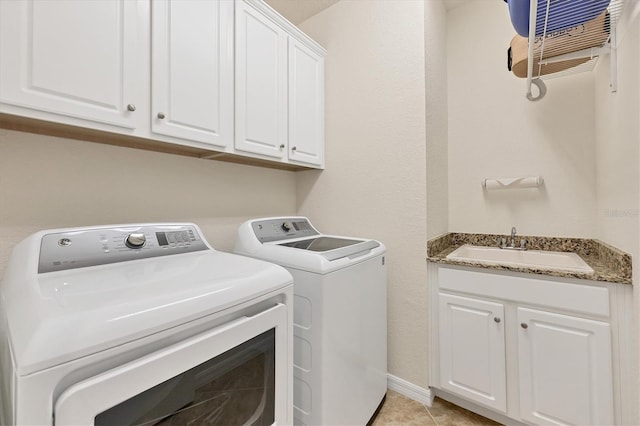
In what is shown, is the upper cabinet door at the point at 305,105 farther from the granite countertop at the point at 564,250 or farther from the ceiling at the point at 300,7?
the granite countertop at the point at 564,250

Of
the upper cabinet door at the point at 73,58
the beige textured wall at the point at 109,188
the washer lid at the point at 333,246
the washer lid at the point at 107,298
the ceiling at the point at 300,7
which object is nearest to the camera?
the washer lid at the point at 107,298

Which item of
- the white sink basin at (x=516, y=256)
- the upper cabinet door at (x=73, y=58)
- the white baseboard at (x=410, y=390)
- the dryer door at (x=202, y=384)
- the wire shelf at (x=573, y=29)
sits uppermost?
the wire shelf at (x=573, y=29)

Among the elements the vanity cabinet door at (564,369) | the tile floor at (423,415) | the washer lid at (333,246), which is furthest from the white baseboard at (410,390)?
the washer lid at (333,246)

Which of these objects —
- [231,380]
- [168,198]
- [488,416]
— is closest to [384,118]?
[168,198]

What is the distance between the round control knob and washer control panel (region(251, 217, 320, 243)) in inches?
22.6

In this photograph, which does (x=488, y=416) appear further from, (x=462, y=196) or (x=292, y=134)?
(x=292, y=134)

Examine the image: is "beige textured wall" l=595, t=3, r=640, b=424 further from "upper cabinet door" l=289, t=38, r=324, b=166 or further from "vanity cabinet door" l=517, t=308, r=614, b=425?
"upper cabinet door" l=289, t=38, r=324, b=166

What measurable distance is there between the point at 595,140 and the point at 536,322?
4.08ft

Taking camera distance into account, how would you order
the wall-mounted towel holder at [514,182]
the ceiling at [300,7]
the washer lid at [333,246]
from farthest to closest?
the ceiling at [300,7] → the wall-mounted towel holder at [514,182] → the washer lid at [333,246]

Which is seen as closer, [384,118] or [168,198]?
[168,198]

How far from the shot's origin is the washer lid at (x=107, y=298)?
528mm

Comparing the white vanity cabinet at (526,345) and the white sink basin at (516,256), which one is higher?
the white sink basin at (516,256)

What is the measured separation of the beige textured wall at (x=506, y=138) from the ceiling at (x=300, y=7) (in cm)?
103

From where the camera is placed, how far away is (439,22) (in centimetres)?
202
